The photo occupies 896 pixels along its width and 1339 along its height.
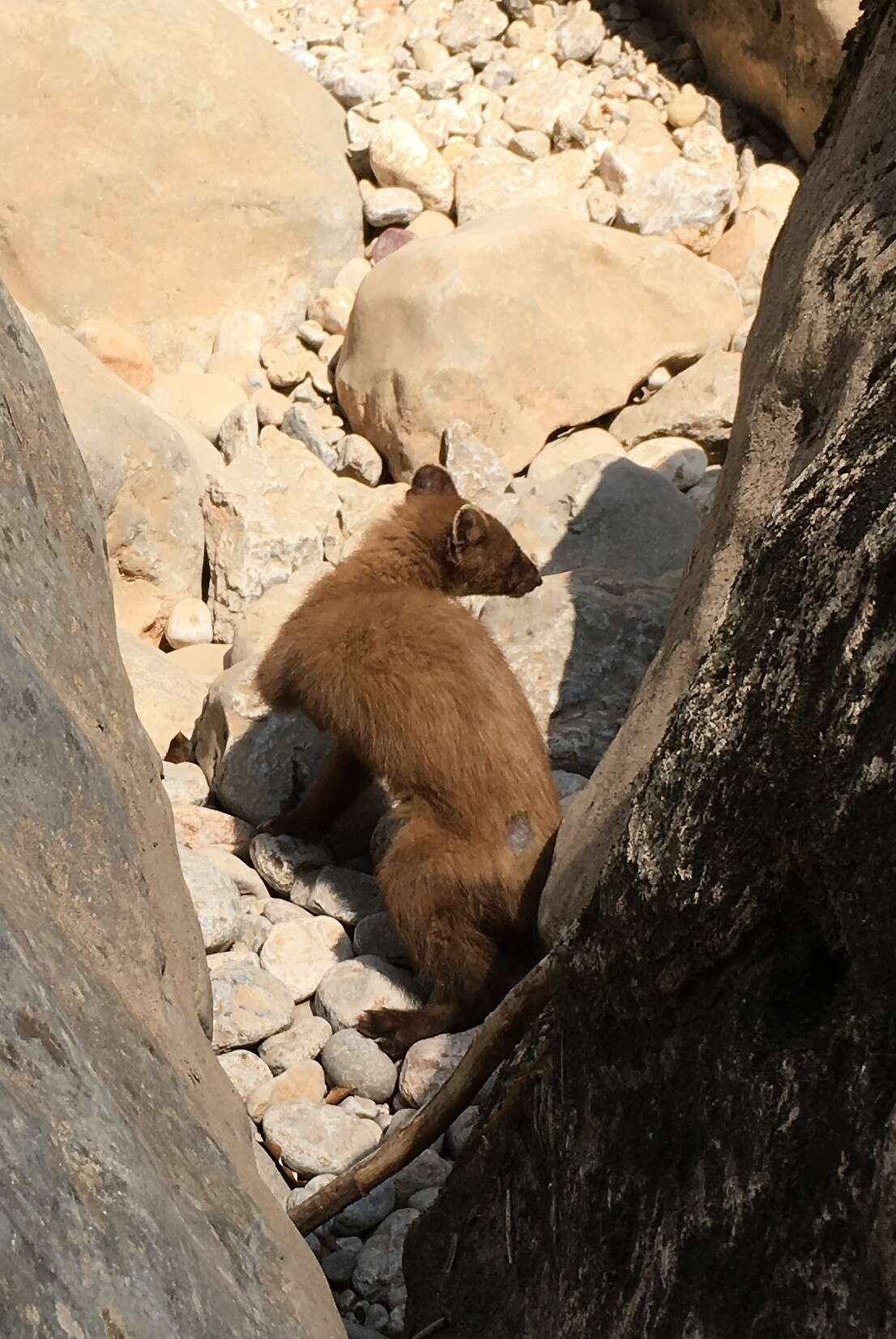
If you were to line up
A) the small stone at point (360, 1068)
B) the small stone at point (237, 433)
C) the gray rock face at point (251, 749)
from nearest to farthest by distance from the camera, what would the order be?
the small stone at point (360, 1068) → the gray rock face at point (251, 749) → the small stone at point (237, 433)

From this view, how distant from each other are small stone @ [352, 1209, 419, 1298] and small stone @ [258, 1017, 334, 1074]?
820 millimetres

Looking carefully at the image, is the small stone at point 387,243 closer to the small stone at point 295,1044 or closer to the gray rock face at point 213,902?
the gray rock face at point 213,902

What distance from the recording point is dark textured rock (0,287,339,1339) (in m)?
1.63

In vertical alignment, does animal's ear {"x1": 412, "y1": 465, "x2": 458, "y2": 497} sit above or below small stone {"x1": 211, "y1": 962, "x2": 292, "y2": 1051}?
above

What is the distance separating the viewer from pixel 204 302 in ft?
28.8

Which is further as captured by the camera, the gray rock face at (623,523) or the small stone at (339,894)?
the gray rock face at (623,523)

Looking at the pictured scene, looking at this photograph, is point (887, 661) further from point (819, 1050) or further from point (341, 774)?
point (341, 774)

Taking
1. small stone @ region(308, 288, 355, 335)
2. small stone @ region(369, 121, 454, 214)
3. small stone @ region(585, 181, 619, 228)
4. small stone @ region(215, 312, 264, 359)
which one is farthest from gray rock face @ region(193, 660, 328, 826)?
small stone @ region(585, 181, 619, 228)

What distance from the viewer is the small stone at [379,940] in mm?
4754

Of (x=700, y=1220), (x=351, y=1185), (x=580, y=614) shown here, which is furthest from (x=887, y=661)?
(x=580, y=614)

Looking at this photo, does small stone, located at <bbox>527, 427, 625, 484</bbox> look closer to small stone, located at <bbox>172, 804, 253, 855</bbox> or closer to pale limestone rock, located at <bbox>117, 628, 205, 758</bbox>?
pale limestone rock, located at <bbox>117, 628, 205, 758</bbox>

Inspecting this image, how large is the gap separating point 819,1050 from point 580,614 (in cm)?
408

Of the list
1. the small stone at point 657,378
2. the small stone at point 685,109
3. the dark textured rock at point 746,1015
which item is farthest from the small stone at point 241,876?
the small stone at point 685,109

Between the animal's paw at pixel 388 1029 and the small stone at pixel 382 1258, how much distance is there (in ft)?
2.70
